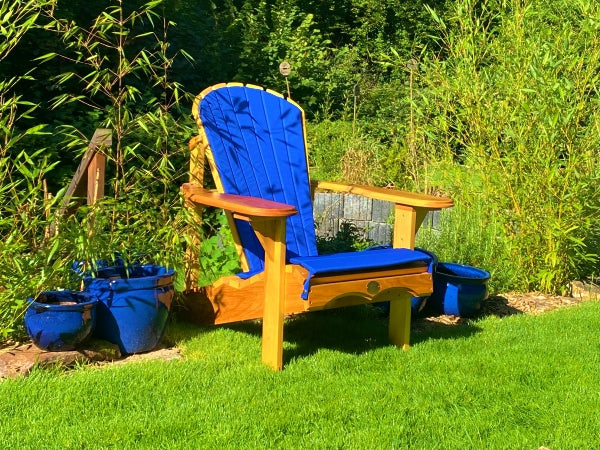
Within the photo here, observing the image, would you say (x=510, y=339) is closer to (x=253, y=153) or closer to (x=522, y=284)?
(x=522, y=284)

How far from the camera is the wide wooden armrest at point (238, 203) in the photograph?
2.79 meters

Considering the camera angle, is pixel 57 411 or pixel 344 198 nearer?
pixel 57 411

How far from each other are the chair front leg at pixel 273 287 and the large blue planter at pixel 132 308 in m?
0.44

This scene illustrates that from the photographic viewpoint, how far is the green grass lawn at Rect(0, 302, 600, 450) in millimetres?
2314

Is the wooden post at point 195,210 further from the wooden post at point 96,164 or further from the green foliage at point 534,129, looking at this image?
the green foliage at point 534,129

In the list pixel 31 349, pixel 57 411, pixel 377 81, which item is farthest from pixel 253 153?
pixel 377 81

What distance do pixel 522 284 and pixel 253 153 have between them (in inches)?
83.6

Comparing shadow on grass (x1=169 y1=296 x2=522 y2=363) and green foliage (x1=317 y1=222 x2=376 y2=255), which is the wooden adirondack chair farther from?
green foliage (x1=317 y1=222 x2=376 y2=255)

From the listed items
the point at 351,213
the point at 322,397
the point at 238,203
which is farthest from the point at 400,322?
the point at 351,213

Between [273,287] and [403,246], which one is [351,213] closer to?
[403,246]

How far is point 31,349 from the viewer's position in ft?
9.48

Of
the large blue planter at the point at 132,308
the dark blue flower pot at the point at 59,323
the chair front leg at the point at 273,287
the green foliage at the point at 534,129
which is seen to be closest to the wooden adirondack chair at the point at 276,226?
the chair front leg at the point at 273,287

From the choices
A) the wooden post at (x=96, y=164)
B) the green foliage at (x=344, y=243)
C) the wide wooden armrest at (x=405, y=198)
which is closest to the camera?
the wooden post at (x=96, y=164)

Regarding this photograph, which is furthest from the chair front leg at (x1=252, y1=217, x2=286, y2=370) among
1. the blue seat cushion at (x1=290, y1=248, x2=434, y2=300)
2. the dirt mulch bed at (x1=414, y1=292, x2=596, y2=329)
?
the dirt mulch bed at (x1=414, y1=292, x2=596, y2=329)
